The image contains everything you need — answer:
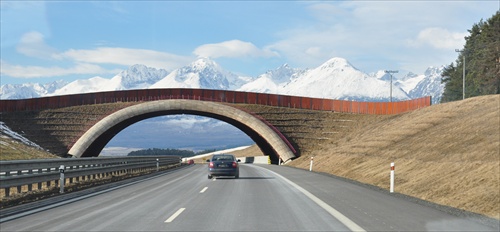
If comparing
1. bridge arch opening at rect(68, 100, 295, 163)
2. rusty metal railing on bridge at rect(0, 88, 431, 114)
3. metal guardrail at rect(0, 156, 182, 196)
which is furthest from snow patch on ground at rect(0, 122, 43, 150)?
metal guardrail at rect(0, 156, 182, 196)

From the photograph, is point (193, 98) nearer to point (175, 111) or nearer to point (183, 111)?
point (183, 111)

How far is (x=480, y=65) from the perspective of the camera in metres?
79.6

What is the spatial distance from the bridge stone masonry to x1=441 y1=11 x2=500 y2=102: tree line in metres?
19.3

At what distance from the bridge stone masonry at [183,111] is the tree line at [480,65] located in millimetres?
19298

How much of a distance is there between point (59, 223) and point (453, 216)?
802cm

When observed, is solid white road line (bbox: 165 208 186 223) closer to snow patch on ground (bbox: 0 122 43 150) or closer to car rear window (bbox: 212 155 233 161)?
car rear window (bbox: 212 155 233 161)

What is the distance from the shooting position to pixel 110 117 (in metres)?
59.4

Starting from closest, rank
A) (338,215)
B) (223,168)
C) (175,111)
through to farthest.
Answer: (338,215)
(223,168)
(175,111)

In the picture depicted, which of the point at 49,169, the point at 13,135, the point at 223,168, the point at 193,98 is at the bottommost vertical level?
the point at 223,168

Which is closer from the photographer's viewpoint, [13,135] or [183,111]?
[13,135]

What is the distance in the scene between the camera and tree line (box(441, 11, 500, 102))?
74.2m

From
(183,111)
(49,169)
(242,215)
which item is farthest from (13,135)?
(242,215)

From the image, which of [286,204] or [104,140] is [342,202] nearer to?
[286,204]

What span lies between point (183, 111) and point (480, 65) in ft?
155
